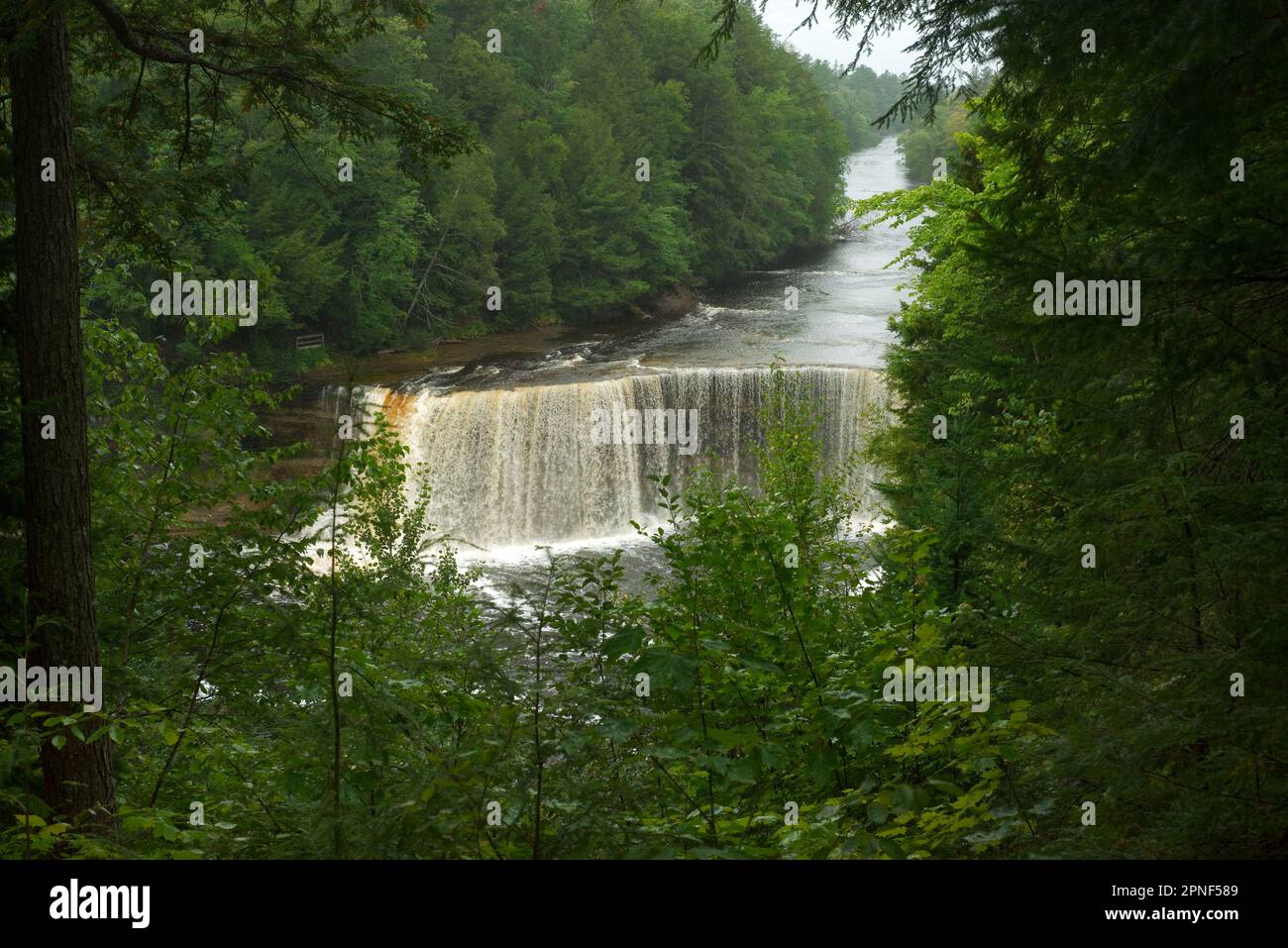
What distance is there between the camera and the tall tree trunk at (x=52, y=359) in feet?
19.4

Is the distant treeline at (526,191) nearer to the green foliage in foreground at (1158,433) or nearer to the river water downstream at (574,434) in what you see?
the river water downstream at (574,434)

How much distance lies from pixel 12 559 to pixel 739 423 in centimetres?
2231

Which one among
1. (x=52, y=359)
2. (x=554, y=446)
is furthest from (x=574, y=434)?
(x=52, y=359)

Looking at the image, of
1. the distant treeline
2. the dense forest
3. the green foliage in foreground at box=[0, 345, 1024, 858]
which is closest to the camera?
the green foliage in foreground at box=[0, 345, 1024, 858]

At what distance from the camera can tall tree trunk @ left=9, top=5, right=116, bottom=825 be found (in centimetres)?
592

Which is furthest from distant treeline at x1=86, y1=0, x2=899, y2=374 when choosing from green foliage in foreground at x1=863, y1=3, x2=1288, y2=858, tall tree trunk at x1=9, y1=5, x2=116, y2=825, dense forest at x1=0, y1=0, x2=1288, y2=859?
green foliage in foreground at x1=863, y1=3, x2=1288, y2=858

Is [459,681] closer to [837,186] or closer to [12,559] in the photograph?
[12,559]

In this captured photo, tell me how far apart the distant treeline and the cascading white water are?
498cm

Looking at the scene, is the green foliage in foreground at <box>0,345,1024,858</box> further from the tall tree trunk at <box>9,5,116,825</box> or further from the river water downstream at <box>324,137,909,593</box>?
the river water downstream at <box>324,137,909,593</box>

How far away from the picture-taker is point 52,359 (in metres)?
6.00

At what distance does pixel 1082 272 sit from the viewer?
4312 millimetres

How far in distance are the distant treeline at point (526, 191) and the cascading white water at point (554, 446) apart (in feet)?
16.3
